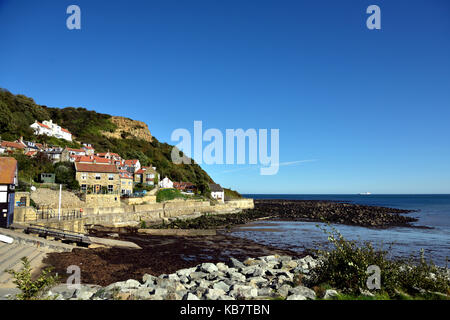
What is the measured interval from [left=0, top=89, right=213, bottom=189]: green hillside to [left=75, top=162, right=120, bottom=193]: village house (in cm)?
2218

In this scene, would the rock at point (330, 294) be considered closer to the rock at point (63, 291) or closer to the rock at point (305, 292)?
the rock at point (305, 292)

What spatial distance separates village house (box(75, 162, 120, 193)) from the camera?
4038 cm

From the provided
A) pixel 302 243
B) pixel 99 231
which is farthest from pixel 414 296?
pixel 99 231

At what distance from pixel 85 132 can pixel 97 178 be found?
186 ft

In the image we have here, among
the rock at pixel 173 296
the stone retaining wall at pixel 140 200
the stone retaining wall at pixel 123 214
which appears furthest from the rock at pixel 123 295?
the stone retaining wall at pixel 140 200

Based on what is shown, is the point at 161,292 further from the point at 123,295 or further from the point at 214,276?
the point at 214,276

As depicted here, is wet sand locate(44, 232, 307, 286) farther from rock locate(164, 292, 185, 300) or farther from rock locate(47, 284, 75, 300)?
rock locate(164, 292, 185, 300)

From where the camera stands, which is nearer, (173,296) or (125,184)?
(173,296)

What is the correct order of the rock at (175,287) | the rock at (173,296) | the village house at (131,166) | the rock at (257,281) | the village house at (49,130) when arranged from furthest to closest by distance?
the village house at (49,130)
the village house at (131,166)
the rock at (257,281)
the rock at (175,287)
the rock at (173,296)

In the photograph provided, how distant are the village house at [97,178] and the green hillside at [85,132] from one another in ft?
72.8

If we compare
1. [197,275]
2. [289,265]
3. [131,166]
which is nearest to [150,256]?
[197,275]

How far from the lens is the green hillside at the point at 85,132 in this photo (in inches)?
2173

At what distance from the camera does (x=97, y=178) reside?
137ft
